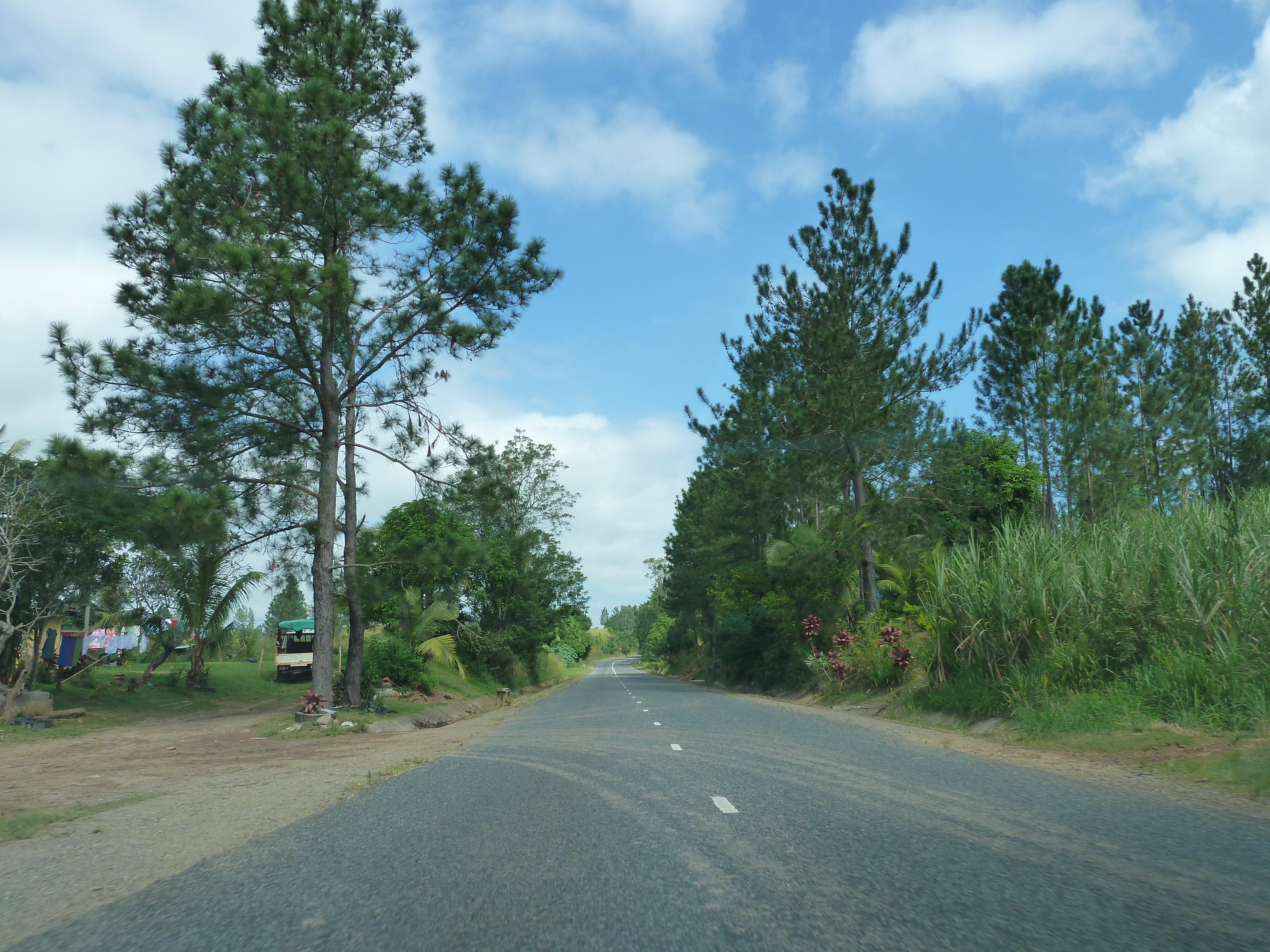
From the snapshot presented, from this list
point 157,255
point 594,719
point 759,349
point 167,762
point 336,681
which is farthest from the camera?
point 759,349

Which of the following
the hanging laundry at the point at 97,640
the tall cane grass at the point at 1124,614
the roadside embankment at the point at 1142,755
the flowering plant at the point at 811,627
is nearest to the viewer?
the roadside embankment at the point at 1142,755

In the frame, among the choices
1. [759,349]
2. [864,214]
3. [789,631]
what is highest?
[864,214]

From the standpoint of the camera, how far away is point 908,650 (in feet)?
72.1

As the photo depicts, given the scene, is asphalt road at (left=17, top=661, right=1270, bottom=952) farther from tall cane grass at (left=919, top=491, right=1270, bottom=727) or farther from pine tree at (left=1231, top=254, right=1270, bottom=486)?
pine tree at (left=1231, top=254, right=1270, bottom=486)

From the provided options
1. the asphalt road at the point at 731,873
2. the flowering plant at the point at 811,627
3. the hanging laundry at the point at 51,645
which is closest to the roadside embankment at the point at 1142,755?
the asphalt road at the point at 731,873

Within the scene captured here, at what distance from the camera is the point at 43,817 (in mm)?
7895

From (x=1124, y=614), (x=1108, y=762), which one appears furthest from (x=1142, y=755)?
(x=1124, y=614)

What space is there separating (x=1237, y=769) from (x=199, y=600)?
30.0 m

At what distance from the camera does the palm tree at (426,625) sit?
3269 cm

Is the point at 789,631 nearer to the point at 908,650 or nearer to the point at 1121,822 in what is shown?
the point at 908,650

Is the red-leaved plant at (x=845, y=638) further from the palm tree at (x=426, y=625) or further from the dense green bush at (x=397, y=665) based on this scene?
the dense green bush at (x=397, y=665)

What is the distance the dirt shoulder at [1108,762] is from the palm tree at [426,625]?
64.3 feet

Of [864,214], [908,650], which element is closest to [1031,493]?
[864,214]

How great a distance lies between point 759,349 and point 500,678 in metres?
23.9
